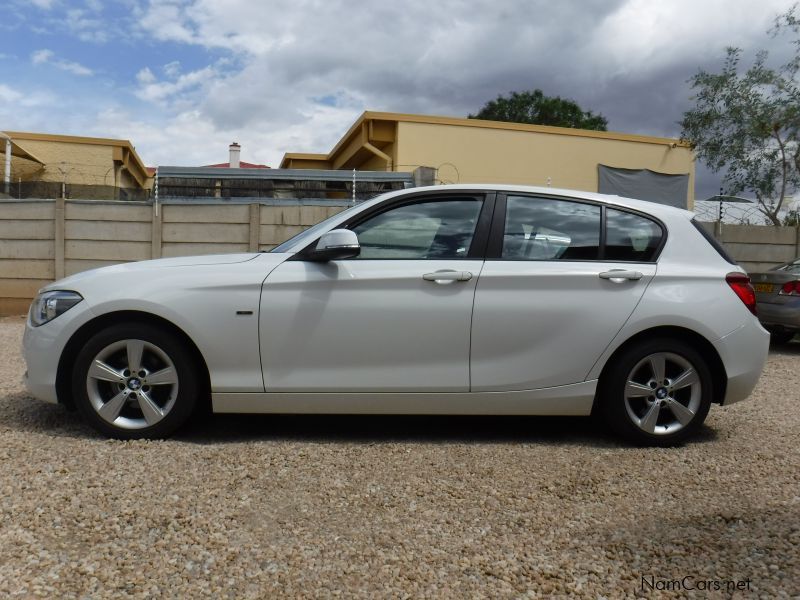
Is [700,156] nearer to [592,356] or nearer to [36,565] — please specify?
[592,356]

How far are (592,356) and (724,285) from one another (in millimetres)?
909

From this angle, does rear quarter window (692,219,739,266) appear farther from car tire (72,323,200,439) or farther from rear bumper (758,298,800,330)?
rear bumper (758,298,800,330)

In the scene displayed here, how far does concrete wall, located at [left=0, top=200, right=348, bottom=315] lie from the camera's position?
11.2 m

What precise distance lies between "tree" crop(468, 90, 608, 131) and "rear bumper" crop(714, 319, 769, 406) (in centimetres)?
3931

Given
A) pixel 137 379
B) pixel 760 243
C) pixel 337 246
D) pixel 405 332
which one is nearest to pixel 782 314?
pixel 760 243

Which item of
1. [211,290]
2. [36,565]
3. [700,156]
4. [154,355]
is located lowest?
[36,565]

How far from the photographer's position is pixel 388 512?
3078 mm

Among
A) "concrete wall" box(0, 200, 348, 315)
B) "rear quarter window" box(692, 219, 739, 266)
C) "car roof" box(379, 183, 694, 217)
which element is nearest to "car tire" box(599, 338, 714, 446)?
"rear quarter window" box(692, 219, 739, 266)

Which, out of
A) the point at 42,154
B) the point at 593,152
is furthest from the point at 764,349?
the point at 42,154

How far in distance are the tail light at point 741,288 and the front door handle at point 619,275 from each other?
0.58 metres

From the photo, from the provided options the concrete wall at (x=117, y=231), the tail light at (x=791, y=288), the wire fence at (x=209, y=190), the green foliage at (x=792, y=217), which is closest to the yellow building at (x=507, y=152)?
the wire fence at (x=209, y=190)

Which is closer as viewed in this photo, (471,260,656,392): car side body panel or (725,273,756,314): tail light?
(471,260,656,392): car side body panel

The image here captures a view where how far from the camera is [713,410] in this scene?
5344 mm

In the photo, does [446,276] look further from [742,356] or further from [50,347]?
[50,347]
